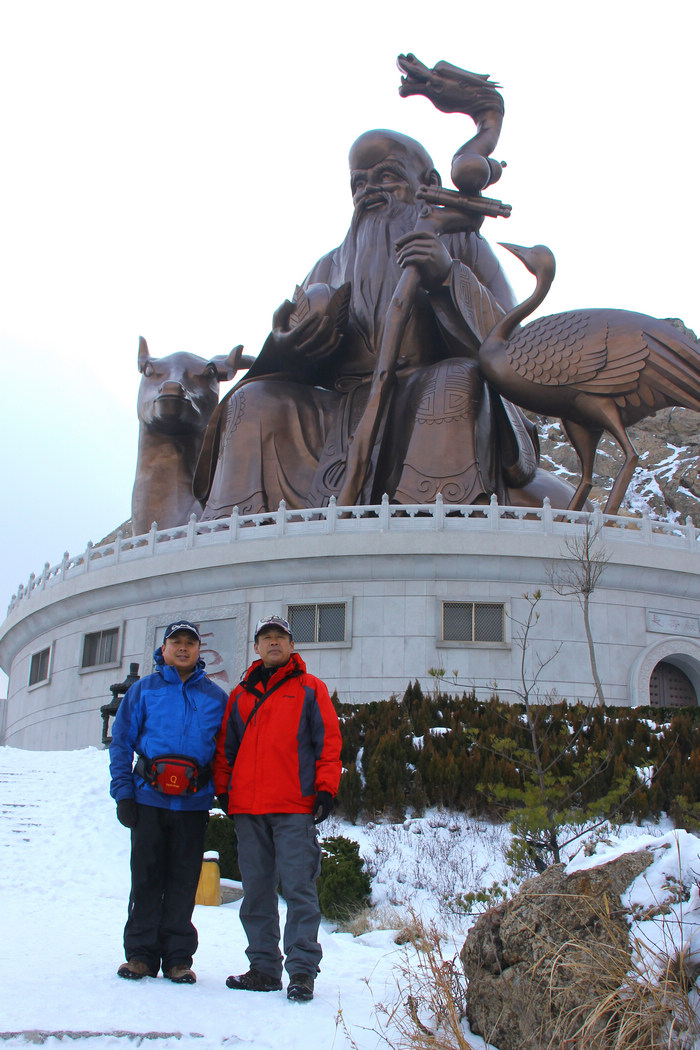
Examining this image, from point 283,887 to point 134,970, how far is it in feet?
2.33

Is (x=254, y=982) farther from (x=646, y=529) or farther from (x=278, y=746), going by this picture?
(x=646, y=529)

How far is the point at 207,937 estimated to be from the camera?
5.65m

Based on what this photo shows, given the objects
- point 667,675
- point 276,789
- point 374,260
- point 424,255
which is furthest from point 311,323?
point 276,789

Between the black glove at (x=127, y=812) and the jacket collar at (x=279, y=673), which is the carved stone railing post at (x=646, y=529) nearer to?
the jacket collar at (x=279, y=673)

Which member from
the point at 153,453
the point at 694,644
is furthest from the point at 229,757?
the point at 153,453

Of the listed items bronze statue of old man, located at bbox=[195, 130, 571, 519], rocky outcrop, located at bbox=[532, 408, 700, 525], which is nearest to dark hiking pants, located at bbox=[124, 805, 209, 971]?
bronze statue of old man, located at bbox=[195, 130, 571, 519]

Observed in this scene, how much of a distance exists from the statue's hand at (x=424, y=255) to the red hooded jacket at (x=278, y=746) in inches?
637

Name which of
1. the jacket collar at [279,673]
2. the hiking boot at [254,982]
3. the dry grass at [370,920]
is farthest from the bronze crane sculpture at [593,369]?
the hiking boot at [254,982]

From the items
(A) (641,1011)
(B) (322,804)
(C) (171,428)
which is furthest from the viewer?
(C) (171,428)

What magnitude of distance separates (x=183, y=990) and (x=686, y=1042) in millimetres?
2125

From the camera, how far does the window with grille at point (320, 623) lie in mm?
16406

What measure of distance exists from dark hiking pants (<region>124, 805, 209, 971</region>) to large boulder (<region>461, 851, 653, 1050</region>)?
1360 mm

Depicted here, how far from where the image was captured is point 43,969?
424cm

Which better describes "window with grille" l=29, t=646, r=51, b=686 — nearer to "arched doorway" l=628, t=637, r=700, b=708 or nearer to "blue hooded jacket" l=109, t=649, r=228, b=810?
"arched doorway" l=628, t=637, r=700, b=708
